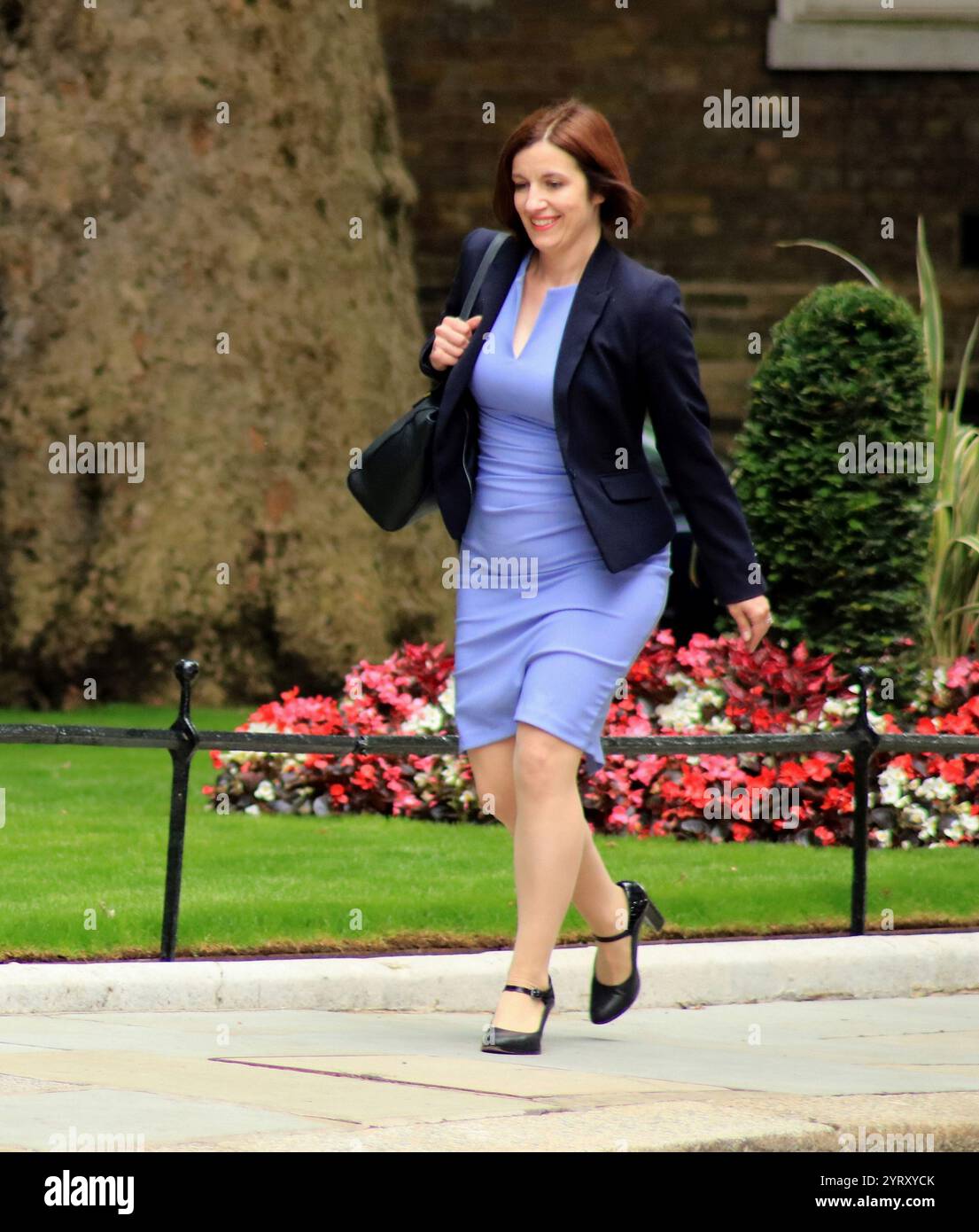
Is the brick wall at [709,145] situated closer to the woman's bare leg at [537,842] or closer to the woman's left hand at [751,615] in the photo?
the woman's left hand at [751,615]

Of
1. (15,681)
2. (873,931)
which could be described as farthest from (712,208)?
(873,931)

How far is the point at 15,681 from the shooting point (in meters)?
12.4

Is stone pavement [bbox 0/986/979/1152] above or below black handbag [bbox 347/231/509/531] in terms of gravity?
below

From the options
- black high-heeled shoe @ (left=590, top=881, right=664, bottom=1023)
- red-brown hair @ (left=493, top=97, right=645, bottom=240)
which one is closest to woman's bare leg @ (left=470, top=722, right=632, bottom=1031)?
black high-heeled shoe @ (left=590, top=881, right=664, bottom=1023)

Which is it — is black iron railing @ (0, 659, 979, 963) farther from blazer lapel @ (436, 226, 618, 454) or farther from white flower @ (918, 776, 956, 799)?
blazer lapel @ (436, 226, 618, 454)

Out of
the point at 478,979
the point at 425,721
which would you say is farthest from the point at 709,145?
the point at 478,979

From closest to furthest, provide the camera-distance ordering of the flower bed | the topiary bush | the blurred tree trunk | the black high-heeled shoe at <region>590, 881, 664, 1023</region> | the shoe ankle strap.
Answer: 1. the shoe ankle strap
2. the black high-heeled shoe at <region>590, 881, 664, 1023</region>
3. the flower bed
4. the topiary bush
5. the blurred tree trunk

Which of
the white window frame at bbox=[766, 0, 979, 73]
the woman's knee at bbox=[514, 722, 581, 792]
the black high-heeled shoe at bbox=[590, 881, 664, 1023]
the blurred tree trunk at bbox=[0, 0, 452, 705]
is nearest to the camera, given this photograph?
the woman's knee at bbox=[514, 722, 581, 792]

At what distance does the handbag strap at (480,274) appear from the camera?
18.2 ft

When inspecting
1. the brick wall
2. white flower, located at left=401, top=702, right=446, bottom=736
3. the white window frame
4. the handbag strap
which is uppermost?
the white window frame

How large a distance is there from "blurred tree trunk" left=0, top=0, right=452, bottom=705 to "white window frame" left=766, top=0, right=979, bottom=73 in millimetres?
5836

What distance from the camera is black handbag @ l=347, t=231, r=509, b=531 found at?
17.8 ft

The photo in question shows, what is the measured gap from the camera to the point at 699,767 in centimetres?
930

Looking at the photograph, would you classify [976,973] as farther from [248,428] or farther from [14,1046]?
[248,428]
